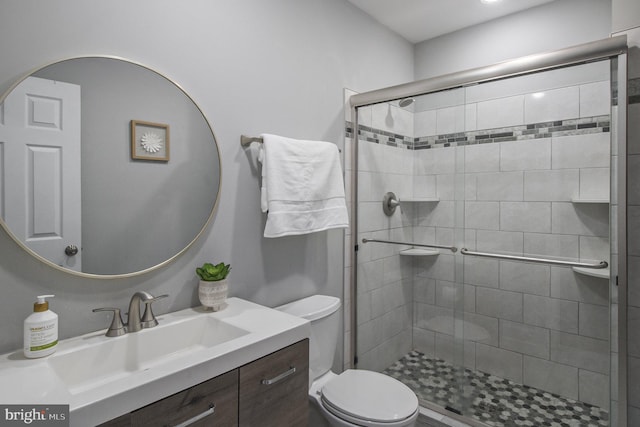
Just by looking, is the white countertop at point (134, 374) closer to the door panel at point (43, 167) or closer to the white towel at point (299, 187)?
the door panel at point (43, 167)

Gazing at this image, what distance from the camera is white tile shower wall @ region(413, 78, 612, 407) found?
1.56 meters

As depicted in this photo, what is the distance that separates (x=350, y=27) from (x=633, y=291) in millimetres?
2033

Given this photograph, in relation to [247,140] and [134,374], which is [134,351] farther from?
[247,140]

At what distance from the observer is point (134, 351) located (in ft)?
3.86

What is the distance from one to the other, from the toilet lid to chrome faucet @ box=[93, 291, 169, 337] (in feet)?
2.75

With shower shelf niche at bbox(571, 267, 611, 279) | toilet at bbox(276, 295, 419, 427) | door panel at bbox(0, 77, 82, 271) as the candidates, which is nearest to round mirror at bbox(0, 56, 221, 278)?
door panel at bbox(0, 77, 82, 271)

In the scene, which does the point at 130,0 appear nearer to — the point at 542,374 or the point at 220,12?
the point at 220,12

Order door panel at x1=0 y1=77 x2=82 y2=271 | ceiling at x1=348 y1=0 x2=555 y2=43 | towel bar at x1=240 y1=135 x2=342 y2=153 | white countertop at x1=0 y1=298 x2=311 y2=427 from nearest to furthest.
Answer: white countertop at x1=0 y1=298 x2=311 y2=427 → door panel at x1=0 y1=77 x2=82 y2=271 → towel bar at x1=240 y1=135 x2=342 y2=153 → ceiling at x1=348 y1=0 x2=555 y2=43

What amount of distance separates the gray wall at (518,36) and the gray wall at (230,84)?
57 centimetres

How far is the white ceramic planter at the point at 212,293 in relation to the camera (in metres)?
1.38

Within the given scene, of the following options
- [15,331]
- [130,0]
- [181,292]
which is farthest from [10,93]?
[181,292]

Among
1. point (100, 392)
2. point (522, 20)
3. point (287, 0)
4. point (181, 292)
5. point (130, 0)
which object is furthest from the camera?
point (522, 20)

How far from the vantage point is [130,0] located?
1263 millimetres

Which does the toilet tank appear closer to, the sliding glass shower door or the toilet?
the toilet
